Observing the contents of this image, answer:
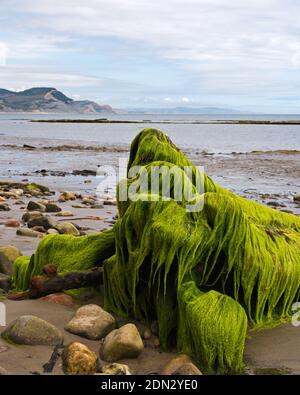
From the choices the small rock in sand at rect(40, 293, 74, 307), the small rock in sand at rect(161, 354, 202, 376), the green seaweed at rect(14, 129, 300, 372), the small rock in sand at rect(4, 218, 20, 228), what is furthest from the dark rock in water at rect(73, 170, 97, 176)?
the small rock in sand at rect(161, 354, 202, 376)

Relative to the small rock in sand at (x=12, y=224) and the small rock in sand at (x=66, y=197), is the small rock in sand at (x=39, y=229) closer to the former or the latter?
the small rock in sand at (x=12, y=224)

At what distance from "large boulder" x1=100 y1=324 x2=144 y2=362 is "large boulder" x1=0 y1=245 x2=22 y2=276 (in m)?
2.17

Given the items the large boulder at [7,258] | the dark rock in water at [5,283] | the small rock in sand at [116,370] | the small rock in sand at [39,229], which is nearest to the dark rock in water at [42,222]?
the small rock in sand at [39,229]

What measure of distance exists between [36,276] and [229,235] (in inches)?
67.5

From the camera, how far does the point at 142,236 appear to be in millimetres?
4219

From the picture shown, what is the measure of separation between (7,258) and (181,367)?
9.38ft

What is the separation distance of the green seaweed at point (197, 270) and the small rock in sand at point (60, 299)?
1.09 ft

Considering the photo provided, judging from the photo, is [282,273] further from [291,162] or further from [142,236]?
[291,162]

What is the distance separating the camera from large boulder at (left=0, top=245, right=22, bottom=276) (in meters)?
5.62

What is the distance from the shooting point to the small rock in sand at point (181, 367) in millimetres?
3365

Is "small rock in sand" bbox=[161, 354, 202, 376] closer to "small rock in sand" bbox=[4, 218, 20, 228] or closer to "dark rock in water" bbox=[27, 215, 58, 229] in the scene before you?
"dark rock in water" bbox=[27, 215, 58, 229]
